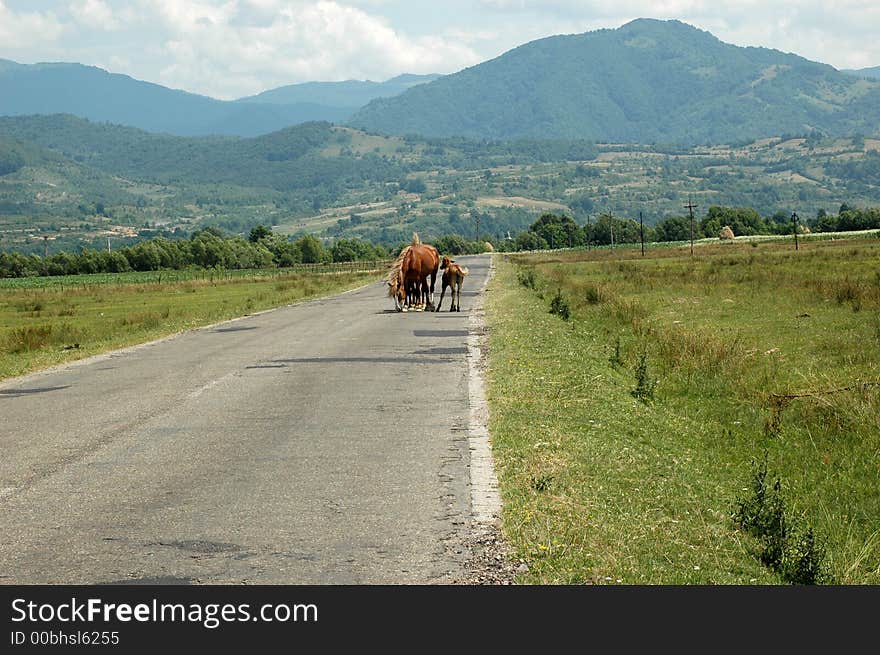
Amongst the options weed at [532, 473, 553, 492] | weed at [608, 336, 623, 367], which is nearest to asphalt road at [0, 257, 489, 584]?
weed at [532, 473, 553, 492]

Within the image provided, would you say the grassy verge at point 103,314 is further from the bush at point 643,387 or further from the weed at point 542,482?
the weed at point 542,482

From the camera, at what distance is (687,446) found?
13.5 m

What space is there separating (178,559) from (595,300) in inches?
1266

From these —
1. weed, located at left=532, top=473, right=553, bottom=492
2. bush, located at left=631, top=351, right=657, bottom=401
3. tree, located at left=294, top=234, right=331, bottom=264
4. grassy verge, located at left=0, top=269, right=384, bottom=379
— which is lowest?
tree, located at left=294, top=234, right=331, bottom=264

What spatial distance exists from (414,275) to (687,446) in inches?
850

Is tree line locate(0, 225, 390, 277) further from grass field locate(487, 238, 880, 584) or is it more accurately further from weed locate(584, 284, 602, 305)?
grass field locate(487, 238, 880, 584)

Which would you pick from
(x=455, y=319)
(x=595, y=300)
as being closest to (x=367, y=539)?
(x=455, y=319)

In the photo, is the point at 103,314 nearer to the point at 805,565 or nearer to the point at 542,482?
the point at 542,482

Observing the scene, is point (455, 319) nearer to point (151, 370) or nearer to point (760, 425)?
point (151, 370)

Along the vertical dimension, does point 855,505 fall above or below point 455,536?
below

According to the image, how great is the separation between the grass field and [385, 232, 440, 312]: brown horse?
477 centimetres

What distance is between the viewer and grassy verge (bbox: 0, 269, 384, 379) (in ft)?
87.7
